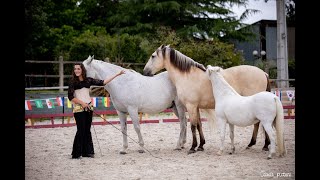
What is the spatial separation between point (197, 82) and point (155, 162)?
1651 millimetres

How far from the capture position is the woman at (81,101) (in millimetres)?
5402

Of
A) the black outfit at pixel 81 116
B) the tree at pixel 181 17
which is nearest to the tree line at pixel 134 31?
the tree at pixel 181 17

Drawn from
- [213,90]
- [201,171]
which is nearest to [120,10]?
[213,90]

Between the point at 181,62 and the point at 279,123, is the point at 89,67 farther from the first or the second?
the point at 279,123

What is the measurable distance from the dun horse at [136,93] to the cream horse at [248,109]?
0.97m

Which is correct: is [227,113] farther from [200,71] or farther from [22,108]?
[22,108]

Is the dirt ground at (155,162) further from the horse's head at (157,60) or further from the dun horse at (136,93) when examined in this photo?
the horse's head at (157,60)

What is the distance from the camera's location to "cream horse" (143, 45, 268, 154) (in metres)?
5.72

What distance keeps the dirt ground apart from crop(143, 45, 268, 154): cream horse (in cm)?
72

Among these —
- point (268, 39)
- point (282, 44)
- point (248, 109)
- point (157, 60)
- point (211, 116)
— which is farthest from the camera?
point (268, 39)

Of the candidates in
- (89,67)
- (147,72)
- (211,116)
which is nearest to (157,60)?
(147,72)

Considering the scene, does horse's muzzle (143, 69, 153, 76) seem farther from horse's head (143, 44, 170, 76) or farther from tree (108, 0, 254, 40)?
tree (108, 0, 254, 40)

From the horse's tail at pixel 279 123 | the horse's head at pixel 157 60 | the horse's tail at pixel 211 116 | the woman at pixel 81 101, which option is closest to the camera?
the horse's tail at pixel 279 123

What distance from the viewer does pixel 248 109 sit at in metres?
4.93
